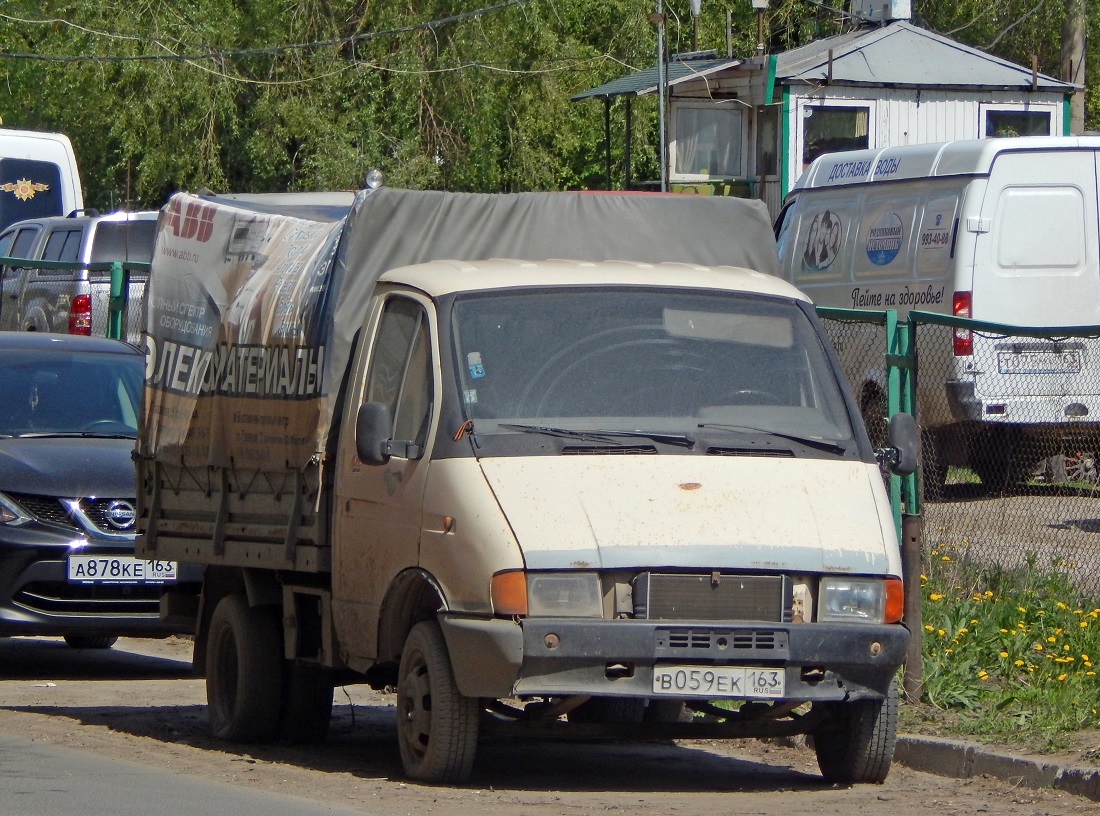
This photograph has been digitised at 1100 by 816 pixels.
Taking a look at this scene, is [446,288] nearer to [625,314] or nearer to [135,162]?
[625,314]

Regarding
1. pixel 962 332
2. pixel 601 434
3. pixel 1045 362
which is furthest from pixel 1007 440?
pixel 601 434

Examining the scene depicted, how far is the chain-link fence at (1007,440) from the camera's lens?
9.35 m

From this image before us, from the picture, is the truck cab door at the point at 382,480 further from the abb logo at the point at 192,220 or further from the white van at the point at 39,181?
the white van at the point at 39,181

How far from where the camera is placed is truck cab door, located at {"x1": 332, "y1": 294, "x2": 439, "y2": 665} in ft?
22.2

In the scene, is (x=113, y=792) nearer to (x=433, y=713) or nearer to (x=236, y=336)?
(x=433, y=713)

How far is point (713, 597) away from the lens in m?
6.35

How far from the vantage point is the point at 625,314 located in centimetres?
708

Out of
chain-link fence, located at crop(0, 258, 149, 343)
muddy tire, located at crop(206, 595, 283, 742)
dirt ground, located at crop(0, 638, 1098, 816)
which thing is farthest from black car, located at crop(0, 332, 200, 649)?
chain-link fence, located at crop(0, 258, 149, 343)

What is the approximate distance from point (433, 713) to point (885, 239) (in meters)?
10.2

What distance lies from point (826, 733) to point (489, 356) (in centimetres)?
189

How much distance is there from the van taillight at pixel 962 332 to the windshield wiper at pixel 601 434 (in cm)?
675

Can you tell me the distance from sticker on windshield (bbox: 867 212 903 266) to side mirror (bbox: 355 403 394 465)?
9.56 metres

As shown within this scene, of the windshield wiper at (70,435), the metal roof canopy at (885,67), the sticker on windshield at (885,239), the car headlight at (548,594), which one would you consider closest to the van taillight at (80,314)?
the windshield wiper at (70,435)

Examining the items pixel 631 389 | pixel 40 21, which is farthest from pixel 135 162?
pixel 631 389
